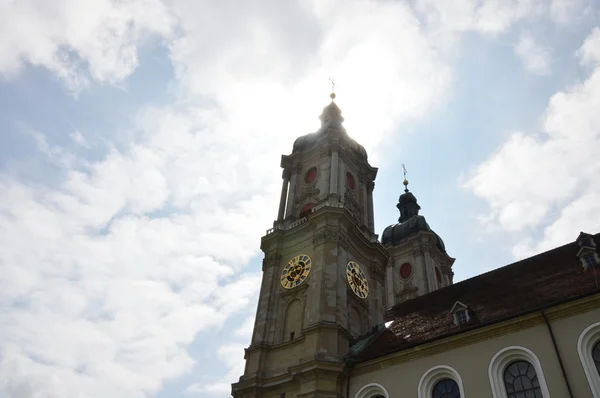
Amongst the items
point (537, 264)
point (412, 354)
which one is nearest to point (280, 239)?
point (412, 354)

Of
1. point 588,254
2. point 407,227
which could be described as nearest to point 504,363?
point 588,254

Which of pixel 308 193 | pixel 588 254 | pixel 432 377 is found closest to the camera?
pixel 432 377

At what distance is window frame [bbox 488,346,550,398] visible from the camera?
16.9 meters

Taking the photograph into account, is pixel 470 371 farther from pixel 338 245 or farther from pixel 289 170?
pixel 289 170

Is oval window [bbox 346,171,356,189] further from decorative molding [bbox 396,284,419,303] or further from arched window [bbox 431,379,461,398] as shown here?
arched window [bbox 431,379,461,398]

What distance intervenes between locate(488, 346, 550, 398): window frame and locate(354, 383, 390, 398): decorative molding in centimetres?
472

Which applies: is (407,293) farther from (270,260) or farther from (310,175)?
(270,260)

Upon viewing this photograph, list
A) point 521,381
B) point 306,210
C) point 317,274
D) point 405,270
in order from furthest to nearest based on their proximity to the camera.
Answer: point 405,270
point 306,210
point 317,274
point 521,381

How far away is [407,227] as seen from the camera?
43.2 metres

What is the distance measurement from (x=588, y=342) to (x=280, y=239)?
17524mm

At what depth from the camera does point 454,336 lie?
19.3 meters

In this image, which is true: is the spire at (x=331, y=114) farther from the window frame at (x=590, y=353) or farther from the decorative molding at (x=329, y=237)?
the window frame at (x=590, y=353)

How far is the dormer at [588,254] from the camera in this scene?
1975 centimetres

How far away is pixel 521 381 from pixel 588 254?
21.4 ft
